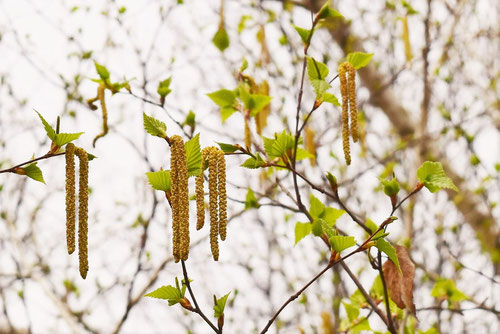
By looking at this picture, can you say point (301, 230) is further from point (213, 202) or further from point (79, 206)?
point (79, 206)

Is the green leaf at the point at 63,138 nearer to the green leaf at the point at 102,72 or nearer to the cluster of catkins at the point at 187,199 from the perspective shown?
the cluster of catkins at the point at 187,199

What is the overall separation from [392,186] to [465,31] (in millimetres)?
3668

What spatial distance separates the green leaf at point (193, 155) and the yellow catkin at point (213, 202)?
0.15ft

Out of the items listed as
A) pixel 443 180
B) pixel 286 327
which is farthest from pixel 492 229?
pixel 443 180

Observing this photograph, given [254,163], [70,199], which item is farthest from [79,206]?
[254,163]

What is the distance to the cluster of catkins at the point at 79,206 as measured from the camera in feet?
3.28

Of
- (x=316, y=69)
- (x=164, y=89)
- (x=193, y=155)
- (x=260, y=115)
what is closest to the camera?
(x=193, y=155)

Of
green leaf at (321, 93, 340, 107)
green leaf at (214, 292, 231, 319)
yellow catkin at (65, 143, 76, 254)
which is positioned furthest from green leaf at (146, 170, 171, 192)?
green leaf at (321, 93, 340, 107)

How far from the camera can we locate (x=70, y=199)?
105 centimetres

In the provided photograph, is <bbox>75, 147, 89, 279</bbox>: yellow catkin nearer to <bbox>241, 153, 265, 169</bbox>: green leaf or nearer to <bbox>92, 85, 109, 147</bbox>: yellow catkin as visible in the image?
<bbox>241, 153, 265, 169</bbox>: green leaf

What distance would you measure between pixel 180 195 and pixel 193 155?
7.0 inches

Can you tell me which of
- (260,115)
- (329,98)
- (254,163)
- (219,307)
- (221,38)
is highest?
(221,38)

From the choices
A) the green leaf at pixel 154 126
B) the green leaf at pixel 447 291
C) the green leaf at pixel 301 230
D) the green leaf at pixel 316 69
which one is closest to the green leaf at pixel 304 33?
the green leaf at pixel 316 69

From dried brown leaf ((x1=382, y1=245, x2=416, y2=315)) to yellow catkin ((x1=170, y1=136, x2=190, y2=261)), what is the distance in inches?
27.8
